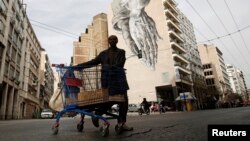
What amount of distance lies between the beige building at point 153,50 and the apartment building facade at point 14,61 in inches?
779

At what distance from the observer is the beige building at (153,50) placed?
4728cm

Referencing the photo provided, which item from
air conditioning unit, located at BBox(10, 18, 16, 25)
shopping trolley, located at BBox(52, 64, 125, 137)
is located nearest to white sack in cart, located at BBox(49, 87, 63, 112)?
shopping trolley, located at BBox(52, 64, 125, 137)

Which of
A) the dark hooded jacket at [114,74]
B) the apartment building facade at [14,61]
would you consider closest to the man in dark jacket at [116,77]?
the dark hooded jacket at [114,74]

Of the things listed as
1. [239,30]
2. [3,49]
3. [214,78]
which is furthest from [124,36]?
[214,78]

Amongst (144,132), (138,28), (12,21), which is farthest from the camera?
(138,28)

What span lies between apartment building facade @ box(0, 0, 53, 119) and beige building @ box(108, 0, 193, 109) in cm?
1980

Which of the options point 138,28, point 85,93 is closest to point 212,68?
point 138,28

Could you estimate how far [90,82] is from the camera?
451 centimetres

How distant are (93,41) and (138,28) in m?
20.0

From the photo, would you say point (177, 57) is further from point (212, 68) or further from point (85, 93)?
point (85, 93)

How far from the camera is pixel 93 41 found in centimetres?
6956

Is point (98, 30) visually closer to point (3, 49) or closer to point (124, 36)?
point (124, 36)

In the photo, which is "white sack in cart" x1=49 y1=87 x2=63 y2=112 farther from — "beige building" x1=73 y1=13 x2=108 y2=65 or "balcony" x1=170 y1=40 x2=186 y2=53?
"beige building" x1=73 y1=13 x2=108 y2=65

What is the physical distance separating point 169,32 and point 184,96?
16527mm
